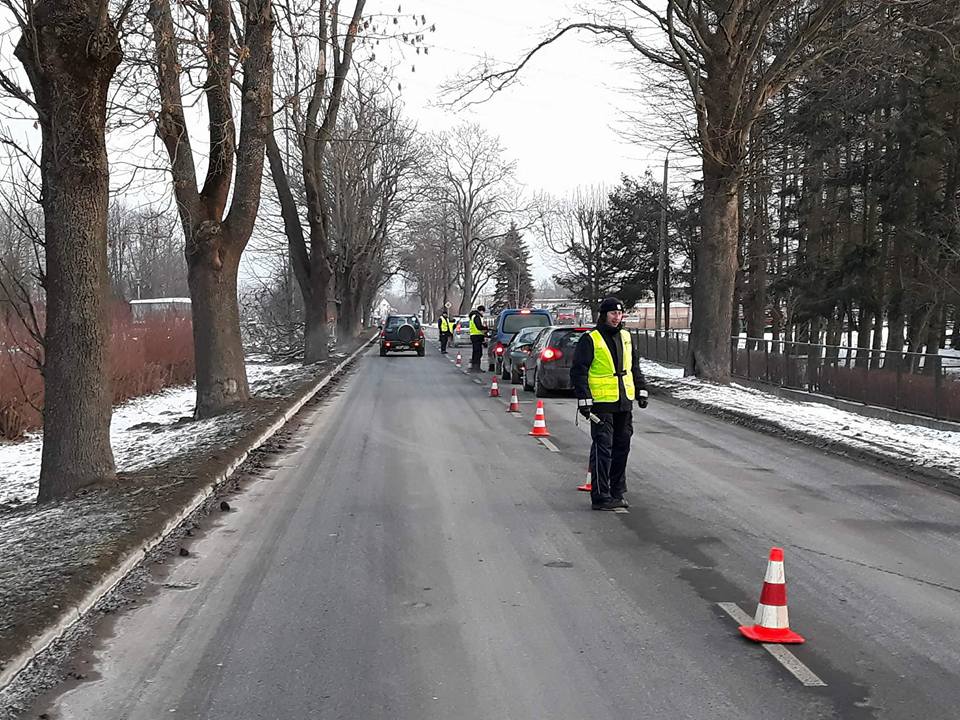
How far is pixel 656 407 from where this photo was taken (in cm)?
2089

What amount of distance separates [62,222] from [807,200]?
119 ft

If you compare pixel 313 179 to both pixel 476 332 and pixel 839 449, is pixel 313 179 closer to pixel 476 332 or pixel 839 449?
pixel 476 332

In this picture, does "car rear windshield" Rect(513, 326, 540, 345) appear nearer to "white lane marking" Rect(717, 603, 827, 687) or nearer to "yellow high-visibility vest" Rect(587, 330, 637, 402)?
"yellow high-visibility vest" Rect(587, 330, 637, 402)

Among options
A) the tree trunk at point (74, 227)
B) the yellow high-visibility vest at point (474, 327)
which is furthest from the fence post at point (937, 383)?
the tree trunk at point (74, 227)

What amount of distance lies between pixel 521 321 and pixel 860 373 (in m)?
11.5

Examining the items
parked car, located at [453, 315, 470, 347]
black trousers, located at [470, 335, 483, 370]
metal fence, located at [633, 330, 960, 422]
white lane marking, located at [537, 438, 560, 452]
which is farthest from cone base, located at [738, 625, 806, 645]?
parked car, located at [453, 315, 470, 347]

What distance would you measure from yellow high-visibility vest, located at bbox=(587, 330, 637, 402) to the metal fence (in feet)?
36.4

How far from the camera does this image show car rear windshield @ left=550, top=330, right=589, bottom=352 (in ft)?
72.2

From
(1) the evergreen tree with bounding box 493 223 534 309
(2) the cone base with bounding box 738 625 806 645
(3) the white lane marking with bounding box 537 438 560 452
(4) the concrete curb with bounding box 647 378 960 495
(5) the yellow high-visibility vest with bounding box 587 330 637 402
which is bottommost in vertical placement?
(3) the white lane marking with bounding box 537 438 560 452

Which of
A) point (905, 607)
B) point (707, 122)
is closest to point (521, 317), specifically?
point (707, 122)

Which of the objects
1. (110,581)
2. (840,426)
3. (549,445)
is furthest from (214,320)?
(110,581)

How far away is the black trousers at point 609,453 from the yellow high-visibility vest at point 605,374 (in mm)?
192

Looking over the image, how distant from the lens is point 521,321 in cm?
3102

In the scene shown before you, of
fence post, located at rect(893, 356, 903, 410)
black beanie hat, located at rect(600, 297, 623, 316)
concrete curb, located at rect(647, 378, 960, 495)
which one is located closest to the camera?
black beanie hat, located at rect(600, 297, 623, 316)
